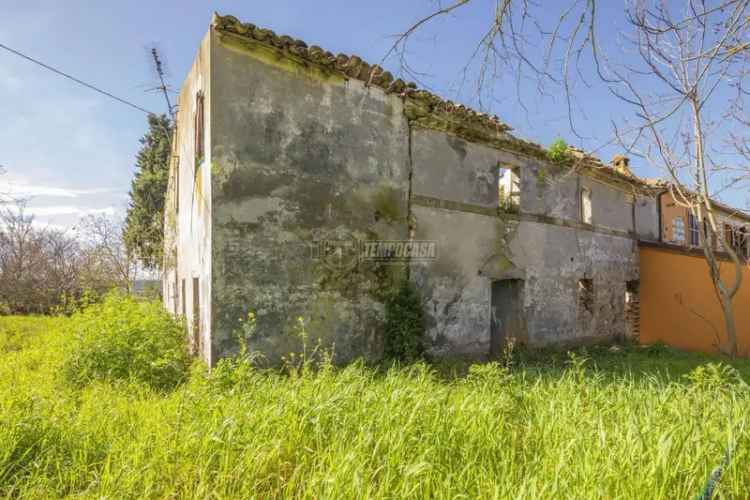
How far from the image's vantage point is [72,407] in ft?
14.7

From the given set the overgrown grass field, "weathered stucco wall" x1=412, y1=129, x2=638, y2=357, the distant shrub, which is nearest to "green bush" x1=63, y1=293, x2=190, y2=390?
the overgrown grass field

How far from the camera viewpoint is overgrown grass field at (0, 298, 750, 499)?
2.87 m

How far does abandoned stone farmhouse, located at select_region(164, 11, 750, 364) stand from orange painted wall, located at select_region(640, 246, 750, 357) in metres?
3.08

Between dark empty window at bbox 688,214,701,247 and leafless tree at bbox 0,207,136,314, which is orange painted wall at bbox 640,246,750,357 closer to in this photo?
dark empty window at bbox 688,214,701,247

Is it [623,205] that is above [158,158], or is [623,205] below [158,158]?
below

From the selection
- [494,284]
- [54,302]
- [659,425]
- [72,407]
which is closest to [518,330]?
[494,284]

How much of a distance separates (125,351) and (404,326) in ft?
15.0

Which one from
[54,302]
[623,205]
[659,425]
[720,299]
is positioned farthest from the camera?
[54,302]

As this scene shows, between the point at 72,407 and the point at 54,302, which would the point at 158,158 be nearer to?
the point at 54,302

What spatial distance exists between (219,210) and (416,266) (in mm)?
3935

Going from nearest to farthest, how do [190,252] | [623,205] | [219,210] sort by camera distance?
[219,210] < [190,252] < [623,205]

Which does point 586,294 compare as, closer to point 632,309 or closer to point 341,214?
point 632,309

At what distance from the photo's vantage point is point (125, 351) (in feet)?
20.5

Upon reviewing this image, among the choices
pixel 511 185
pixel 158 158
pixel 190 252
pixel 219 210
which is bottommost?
pixel 190 252
